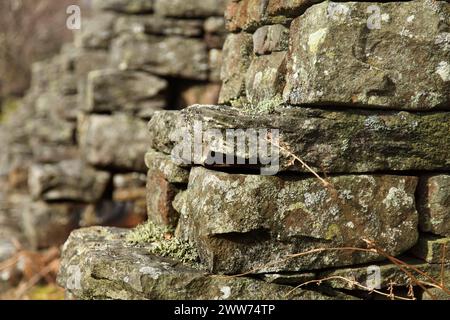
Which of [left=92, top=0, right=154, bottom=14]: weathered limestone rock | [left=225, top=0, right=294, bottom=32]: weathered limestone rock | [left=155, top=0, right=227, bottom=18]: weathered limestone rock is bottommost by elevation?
[left=225, top=0, right=294, bottom=32]: weathered limestone rock

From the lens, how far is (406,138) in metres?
3.27

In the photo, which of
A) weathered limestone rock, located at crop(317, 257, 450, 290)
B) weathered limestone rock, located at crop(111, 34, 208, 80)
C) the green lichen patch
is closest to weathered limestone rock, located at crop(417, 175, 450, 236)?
weathered limestone rock, located at crop(317, 257, 450, 290)

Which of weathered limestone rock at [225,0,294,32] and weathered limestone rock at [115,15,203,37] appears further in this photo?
weathered limestone rock at [115,15,203,37]

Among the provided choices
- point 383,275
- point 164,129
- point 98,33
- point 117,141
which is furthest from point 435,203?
point 98,33

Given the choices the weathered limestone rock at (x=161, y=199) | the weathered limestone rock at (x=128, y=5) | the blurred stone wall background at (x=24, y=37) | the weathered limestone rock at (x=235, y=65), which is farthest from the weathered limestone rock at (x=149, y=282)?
the blurred stone wall background at (x=24, y=37)

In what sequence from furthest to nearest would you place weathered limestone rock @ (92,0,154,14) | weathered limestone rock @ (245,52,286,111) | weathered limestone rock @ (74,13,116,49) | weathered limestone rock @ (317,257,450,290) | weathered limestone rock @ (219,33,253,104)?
weathered limestone rock @ (74,13,116,49)
weathered limestone rock @ (92,0,154,14)
weathered limestone rock @ (219,33,253,104)
weathered limestone rock @ (245,52,286,111)
weathered limestone rock @ (317,257,450,290)

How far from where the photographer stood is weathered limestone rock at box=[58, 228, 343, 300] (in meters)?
3.07

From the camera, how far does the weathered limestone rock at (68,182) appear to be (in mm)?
8602

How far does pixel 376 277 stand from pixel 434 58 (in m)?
1.32

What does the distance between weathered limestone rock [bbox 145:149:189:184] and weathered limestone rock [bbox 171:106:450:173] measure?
377 mm

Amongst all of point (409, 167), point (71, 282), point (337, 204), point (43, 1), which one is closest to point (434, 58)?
point (409, 167)

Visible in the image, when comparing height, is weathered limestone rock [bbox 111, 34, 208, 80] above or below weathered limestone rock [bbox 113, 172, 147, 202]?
above

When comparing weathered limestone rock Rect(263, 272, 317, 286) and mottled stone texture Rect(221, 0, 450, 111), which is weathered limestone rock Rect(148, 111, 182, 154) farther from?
weathered limestone rock Rect(263, 272, 317, 286)

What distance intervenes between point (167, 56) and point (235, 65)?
4.39m
